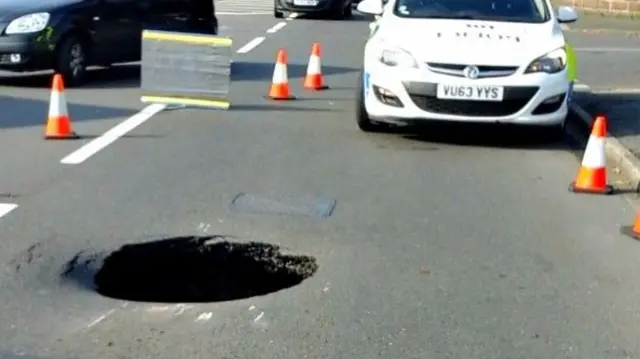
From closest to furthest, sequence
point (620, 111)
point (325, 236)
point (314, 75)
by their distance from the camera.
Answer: point (325, 236) < point (620, 111) < point (314, 75)

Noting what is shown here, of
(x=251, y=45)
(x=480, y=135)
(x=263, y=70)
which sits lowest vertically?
(x=251, y=45)

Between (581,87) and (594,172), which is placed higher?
(594,172)

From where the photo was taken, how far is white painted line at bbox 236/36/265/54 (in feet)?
73.9

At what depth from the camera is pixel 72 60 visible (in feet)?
52.6

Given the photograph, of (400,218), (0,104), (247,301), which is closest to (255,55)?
(0,104)

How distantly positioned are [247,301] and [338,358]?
1.04 metres

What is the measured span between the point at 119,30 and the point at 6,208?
860 cm

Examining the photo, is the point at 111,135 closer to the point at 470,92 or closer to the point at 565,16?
the point at 470,92

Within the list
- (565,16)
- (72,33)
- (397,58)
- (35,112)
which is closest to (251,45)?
(72,33)

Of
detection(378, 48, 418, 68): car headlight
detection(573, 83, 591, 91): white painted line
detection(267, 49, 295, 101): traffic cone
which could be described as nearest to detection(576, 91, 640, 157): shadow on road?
detection(573, 83, 591, 91): white painted line

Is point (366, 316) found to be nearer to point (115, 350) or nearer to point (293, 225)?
point (115, 350)

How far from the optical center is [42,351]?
564 cm

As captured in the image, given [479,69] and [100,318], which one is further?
[479,69]

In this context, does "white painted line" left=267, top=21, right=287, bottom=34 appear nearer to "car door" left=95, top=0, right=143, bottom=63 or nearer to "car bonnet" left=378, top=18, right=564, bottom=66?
"car door" left=95, top=0, right=143, bottom=63
